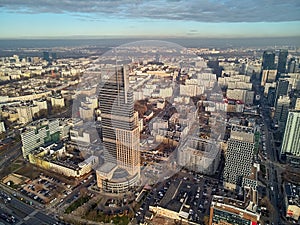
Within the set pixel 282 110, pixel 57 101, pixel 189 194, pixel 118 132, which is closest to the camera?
pixel 118 132

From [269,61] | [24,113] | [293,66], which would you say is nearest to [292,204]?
[24,113]

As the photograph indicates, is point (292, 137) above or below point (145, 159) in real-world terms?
above

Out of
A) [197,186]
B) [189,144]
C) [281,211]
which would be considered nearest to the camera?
[281,211]

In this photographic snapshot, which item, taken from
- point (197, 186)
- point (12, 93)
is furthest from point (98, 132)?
point (12, 93)

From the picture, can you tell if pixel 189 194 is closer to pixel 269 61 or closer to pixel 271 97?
pixel 271 97

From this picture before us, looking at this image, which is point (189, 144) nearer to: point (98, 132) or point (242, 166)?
point (242, 166)

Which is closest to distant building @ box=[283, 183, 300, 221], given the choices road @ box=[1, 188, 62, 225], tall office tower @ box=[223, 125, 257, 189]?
tall office tower @ box=[223, 125, 257, 189]

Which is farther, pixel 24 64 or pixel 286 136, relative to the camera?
pixel 24 64

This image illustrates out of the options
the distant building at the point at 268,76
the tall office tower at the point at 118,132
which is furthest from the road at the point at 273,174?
the distant building at the point at 268,76
